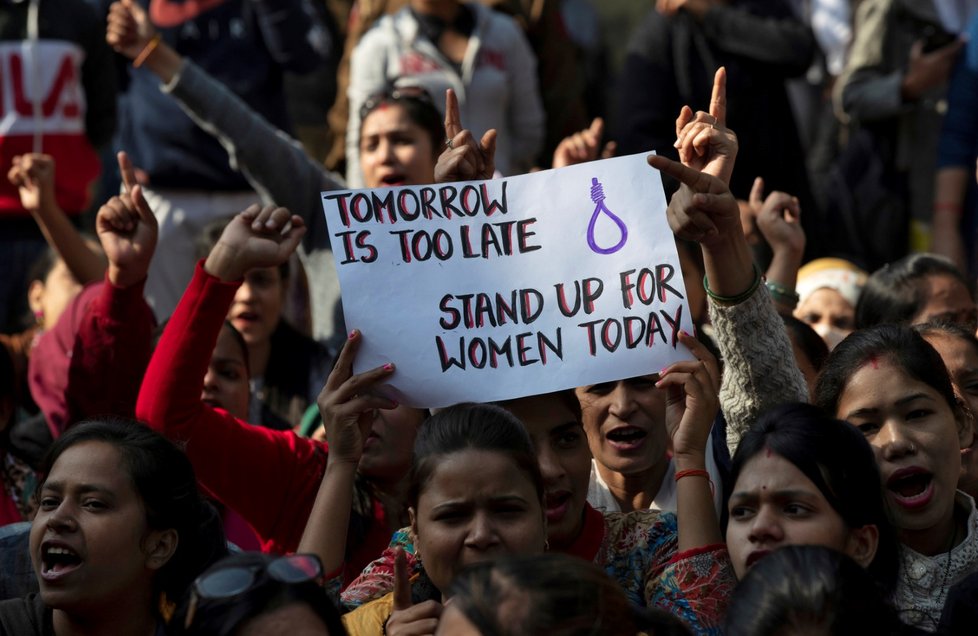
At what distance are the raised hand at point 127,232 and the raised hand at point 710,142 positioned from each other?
5.39 ft

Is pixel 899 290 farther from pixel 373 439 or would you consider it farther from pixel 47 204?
pixel 47 204

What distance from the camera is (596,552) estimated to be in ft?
14.6

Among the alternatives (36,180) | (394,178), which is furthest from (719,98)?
(36,180)

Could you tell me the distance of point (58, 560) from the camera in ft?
13.6

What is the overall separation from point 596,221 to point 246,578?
153 centimetres

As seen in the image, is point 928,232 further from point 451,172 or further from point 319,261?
point 451,172

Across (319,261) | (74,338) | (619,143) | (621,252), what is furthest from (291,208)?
(621,252)

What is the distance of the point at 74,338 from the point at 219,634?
237 centimetres

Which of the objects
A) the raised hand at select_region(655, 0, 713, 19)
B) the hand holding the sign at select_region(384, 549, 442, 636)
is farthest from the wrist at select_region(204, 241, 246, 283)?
the raised hand at select_region(655, 0, 713, 19)

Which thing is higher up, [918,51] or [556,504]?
[918,51]

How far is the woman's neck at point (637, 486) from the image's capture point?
5.02 metres

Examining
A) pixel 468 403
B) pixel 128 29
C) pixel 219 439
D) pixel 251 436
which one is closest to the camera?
pixel 468 403

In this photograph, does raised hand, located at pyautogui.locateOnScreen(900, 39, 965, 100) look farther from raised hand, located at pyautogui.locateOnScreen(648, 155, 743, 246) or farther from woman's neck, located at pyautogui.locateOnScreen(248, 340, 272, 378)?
raised hand, located at pyautogui.locateOnScreen(648, 155, 743, 246)

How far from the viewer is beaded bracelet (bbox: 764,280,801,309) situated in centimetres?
577
